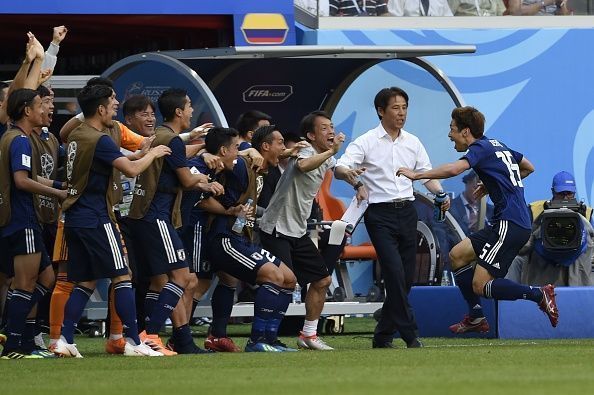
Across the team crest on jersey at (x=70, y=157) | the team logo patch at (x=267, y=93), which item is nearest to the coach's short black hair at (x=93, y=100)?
the team crest on jersey at (x=70, y=157)

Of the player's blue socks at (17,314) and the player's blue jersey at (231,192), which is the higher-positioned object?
the player's blue jersey at (231,192)

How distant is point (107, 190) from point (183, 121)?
1071mm

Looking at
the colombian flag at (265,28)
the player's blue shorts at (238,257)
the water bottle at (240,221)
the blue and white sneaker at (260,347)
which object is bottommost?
the blue and white sneaker at (260,347)

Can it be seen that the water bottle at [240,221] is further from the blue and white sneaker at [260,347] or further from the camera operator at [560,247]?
the camera operator at [560,247]

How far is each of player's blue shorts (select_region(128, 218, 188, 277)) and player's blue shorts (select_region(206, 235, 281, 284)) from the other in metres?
0.56

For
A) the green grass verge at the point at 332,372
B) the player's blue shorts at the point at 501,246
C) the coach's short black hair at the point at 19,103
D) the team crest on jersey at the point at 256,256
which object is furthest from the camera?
the player's blue shorts at the point at 501,246

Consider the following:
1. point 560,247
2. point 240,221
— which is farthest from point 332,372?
point 560,247

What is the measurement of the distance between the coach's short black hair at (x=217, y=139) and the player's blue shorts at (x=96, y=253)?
1326mm

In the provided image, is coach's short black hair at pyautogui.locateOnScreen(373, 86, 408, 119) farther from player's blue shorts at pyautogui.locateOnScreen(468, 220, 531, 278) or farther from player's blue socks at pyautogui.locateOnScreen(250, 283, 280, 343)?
player's blue socks at pyautogui.locateOnScreen(250, 283, 280, 343)

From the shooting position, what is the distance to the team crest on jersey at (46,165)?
13.2 metres

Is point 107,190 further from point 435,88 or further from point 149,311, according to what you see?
point 435,88

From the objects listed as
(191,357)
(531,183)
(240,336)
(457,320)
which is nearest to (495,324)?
(457,320)

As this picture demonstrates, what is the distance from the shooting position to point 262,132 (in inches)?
553

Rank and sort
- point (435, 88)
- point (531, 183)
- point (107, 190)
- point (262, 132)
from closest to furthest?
point (107, 190), point (262, 132), point (435, 88), point (531, 183)
